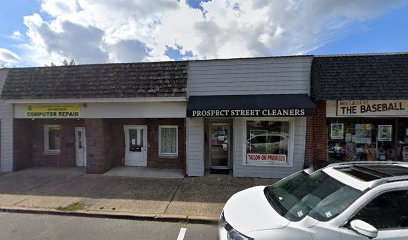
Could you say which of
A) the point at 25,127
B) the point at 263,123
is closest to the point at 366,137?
the point at 263,123

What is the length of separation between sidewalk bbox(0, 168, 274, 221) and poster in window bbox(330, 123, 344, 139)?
302cm

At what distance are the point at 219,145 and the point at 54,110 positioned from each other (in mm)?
6696

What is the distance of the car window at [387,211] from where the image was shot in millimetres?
2977

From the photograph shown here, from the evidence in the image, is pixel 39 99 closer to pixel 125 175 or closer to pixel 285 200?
pixel 125 175

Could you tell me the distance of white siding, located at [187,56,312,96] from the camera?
8938 millimetres

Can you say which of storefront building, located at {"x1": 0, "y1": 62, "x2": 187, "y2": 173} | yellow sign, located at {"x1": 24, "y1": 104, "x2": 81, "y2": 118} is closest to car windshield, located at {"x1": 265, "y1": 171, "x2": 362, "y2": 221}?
storefront building, located at {"x1": 0, "y1": 62, "x2": 187, "y2": 173}

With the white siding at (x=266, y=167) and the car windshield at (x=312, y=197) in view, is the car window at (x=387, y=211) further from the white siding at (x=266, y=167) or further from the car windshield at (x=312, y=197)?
the white siding at (x=266, y=167)

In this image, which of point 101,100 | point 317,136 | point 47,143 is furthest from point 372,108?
point 47,143

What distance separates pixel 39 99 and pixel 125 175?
442cm

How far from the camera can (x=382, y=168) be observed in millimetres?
3719

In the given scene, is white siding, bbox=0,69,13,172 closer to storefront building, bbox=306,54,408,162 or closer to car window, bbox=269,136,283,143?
car window, bbox=269,136,283,143

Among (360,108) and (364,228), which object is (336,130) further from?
(364,228)

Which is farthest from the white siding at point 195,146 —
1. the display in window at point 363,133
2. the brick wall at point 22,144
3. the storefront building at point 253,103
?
the brick wall at point 22,144

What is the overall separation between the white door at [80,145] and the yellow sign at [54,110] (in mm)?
1434
